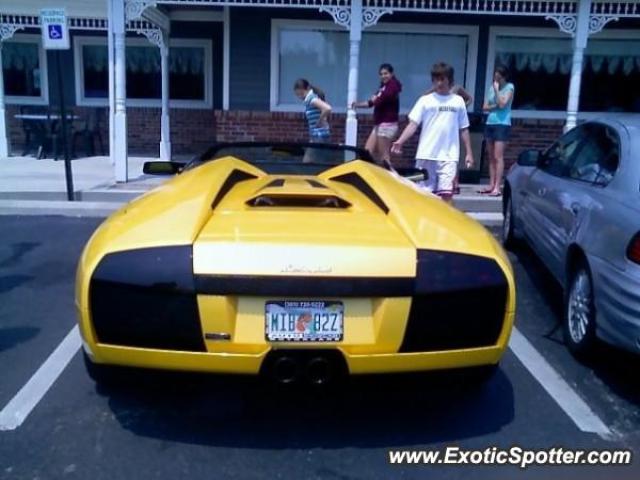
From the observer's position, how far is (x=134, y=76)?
14.9m

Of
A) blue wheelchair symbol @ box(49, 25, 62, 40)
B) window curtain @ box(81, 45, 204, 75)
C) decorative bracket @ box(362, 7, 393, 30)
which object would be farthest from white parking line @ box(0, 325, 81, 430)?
window curtain @ box(81, 45, 204, 75)

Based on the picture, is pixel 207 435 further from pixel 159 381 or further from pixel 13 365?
pixel 13 365

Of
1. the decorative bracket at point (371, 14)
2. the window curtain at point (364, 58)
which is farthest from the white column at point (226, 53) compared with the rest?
the decorative bracket at point (371, 14)

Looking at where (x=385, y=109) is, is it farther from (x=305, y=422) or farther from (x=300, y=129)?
(x=305, y=422)

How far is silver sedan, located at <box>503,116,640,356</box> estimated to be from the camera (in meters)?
3.56

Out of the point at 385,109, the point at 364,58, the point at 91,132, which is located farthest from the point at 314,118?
the point at 91,132

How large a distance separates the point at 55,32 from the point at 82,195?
84.8 inches

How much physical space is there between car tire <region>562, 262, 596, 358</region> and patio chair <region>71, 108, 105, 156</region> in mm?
12244

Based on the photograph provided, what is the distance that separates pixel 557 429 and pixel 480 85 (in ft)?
32.2

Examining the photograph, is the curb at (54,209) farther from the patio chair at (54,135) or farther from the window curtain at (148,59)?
the window curtain at (148,59)

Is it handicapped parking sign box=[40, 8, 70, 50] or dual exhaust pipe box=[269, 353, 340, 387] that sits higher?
handicapped parking sign box=[40, 8, 70, 50]

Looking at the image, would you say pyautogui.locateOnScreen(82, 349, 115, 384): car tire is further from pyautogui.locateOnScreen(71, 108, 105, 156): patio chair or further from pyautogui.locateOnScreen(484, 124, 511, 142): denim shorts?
pyautogui.locateOnScreen(71, 108, 105, 156): patio chair

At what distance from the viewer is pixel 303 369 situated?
2.77m

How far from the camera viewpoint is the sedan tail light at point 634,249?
3.48 meters
